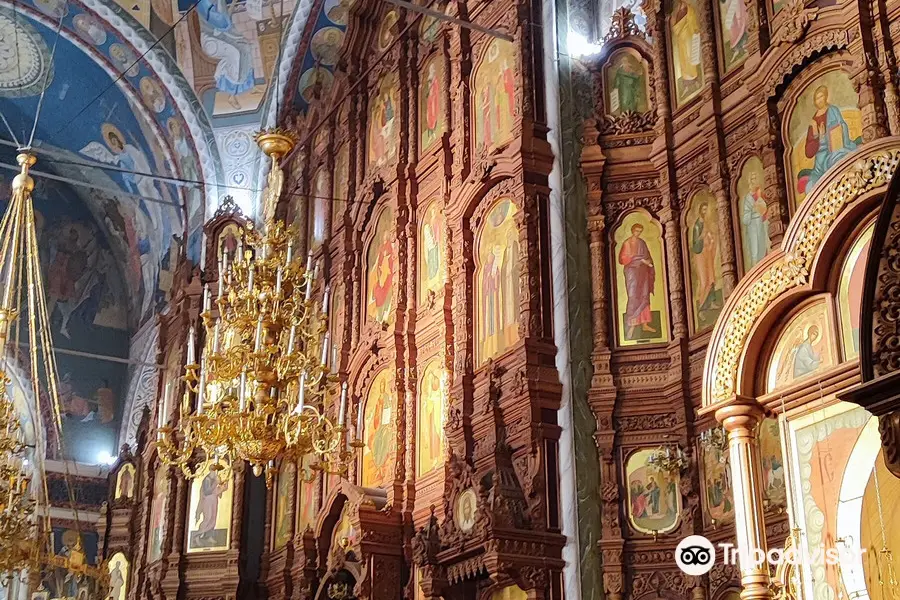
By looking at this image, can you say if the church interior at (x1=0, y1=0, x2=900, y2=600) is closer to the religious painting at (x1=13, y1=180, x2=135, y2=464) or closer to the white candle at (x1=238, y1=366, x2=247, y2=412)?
the white candle at (x1=238, y1=366, x2=247, y2=412)

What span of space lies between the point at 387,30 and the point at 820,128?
8.06 metres

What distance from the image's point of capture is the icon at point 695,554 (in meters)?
8.62

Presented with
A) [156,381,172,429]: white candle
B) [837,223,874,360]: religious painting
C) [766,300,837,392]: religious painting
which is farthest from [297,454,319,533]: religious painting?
[837,223,874,360]: religious painting

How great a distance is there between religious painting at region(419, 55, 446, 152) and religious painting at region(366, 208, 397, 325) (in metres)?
1.14

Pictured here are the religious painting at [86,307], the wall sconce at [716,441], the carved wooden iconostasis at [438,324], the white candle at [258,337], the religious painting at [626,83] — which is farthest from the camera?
the religious painting at [86,307]

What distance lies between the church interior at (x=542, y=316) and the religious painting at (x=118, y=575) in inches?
4.2

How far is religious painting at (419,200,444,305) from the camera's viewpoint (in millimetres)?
13336

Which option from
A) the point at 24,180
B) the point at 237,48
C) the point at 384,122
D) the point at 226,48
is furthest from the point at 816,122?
the point at 226,48

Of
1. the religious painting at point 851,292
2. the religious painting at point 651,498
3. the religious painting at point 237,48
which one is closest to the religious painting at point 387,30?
the religious painting at point 237,48

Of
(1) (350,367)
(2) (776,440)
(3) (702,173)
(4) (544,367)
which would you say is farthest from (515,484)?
(1) (350,367)

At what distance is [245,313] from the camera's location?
9.78 meters

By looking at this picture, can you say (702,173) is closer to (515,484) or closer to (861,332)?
(515,484)

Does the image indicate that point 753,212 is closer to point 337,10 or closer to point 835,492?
point 835,492

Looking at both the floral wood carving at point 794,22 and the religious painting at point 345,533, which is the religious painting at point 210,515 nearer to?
the religious painting at point 345,533
